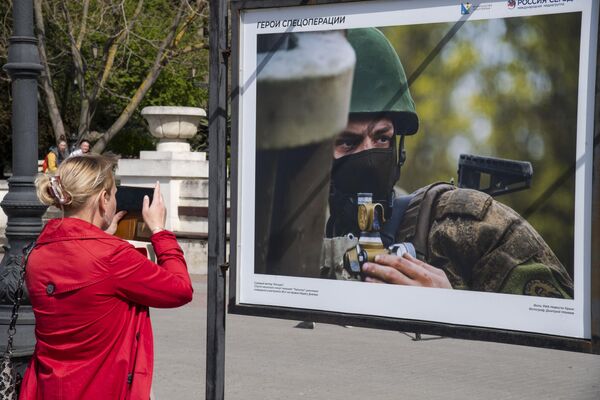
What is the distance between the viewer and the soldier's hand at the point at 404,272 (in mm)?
3832

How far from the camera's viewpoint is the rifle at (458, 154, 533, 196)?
3650mm

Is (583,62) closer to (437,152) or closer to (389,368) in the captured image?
(437,152)

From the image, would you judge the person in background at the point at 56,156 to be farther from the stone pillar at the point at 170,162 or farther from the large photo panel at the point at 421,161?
the large photo panel at the point at 421,161

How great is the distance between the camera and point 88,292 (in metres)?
3.49

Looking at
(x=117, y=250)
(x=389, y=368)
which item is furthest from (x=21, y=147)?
(x=117, y=250)

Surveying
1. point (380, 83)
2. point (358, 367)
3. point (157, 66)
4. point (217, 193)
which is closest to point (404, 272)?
point (380, 83)

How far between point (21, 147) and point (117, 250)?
4365 mm

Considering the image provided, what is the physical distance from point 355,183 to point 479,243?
1.89ft

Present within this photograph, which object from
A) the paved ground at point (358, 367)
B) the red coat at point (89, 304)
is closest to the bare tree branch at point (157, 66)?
the paved ground at point (358, 367)

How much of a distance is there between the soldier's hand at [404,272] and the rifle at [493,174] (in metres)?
0.35

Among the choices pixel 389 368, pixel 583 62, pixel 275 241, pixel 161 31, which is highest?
pixel 161 31

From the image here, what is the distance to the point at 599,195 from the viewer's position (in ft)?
11.5

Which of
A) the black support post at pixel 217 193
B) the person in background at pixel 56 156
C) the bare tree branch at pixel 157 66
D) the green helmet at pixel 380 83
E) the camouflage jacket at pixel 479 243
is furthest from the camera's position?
the bare tree branch at pixel 157 66

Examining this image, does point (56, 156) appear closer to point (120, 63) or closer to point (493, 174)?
point (120, 63)
